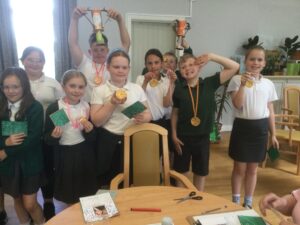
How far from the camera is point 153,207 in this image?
1230 mm

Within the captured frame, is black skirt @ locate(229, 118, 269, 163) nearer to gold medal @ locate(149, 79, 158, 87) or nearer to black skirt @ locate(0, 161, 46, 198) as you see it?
gold medal @ locate(149, 79, 158, 87)

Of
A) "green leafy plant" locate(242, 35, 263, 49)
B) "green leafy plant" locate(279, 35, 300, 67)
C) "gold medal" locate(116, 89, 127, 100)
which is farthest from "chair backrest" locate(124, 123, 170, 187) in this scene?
"green leafy plant" locate(279, 35, 300, 67)

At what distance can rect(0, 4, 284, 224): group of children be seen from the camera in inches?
70.8

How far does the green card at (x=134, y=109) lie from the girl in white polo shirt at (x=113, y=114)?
58 millimetres

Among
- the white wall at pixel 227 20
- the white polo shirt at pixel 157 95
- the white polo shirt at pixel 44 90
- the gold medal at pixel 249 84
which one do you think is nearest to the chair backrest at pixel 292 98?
the white wall at pixel 227 20

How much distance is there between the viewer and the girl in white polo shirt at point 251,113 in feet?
6.98

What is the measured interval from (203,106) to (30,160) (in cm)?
132

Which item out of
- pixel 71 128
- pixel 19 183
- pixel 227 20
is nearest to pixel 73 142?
pixel 71 128

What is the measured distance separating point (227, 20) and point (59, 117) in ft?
13.3

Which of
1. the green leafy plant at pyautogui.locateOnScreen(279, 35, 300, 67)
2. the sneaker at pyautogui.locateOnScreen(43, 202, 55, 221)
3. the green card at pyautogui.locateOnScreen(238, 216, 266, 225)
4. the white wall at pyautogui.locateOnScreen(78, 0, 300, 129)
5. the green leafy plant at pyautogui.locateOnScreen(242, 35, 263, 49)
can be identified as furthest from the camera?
the green leafy plant at pyautogui.locateOnScreen(279, 35, 300, 67)

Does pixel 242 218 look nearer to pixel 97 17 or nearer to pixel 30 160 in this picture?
pixel 30 160

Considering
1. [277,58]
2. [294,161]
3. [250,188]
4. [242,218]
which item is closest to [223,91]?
[277,58]

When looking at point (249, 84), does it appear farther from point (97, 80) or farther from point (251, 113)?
point (97, 80)

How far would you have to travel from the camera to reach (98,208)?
47.5 inches
